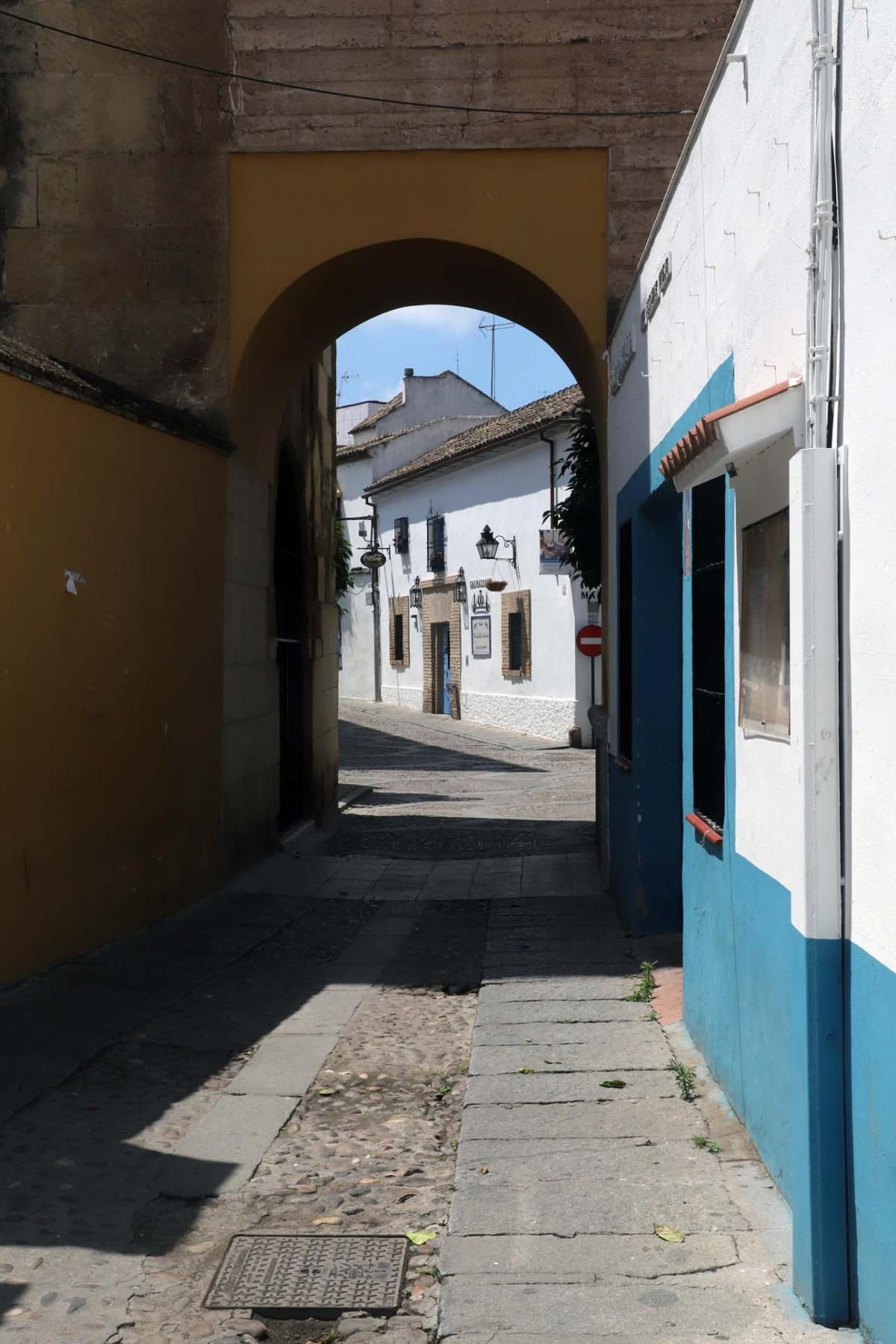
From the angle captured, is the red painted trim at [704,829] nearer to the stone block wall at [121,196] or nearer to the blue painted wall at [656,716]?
the blue painted wall at [656,716]

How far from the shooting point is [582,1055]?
575cm

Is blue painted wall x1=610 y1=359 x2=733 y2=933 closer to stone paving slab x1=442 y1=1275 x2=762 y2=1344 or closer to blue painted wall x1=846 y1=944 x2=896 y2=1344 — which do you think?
→ stone paving slab x1=442 y1=1275 x2=762 y2=1344

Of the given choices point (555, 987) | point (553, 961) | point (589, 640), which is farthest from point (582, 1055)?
point (589, 640)

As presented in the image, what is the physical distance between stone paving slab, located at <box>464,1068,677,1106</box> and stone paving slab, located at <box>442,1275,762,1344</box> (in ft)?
5.12

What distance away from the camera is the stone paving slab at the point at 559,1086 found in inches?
204

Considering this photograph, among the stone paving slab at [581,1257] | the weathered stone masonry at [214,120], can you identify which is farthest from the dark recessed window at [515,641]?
the stone paving slab at [581,1257]

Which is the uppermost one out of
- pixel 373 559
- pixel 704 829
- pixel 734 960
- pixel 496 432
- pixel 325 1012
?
pixel 496 432

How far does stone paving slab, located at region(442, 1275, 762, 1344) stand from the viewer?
11.0ft

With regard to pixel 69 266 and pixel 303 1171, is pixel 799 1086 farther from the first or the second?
pixel 69 266

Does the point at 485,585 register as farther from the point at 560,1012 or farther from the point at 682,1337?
the point at 682,1337

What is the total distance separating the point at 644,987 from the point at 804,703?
3714mm

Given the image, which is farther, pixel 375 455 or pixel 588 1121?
pixel 375 455

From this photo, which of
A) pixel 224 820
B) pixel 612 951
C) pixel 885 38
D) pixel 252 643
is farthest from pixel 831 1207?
pixel 252 643

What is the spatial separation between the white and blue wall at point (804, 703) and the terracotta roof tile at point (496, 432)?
1914 centimetres
